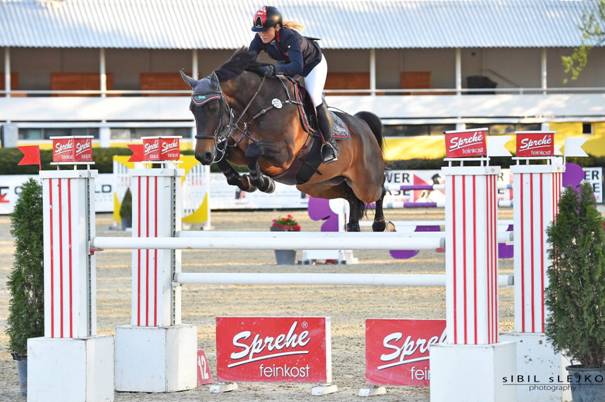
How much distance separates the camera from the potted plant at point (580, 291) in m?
5.88

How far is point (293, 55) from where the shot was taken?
23.9ft

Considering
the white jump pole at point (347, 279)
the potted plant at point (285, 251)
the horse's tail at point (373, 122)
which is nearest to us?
the white jump pole at point (347, 279)

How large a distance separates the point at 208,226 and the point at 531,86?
2321 cm

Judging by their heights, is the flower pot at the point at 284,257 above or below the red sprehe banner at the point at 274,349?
above

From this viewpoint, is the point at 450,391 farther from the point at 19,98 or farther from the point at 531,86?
the point at 531,86

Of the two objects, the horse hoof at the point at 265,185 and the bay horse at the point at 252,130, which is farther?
the horse hoof at the point at 265,185

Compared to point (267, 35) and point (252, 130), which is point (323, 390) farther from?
point (267, 35)

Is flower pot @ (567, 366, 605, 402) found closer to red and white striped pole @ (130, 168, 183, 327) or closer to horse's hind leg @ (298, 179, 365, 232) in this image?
horse's hind leg @ (298, 179, 365, 232)

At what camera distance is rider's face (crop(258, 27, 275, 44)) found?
7.20 meters

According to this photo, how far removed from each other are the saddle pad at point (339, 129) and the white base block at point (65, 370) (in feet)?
6.73

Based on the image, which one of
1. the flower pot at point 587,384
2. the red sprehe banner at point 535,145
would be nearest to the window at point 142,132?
the red sprehe banner at point 535,145


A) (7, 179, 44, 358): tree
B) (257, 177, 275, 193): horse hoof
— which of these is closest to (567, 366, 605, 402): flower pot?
(257, 177, 275, 193): horse hoof

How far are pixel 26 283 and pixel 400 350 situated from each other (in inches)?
85.7

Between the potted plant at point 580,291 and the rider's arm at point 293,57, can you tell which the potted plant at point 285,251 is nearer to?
the rider's arm at point 293,57
